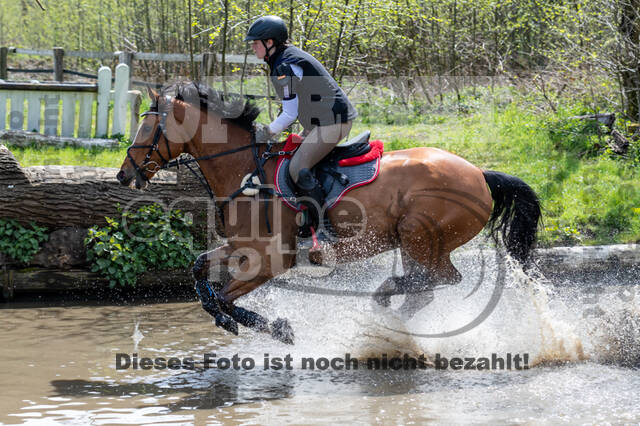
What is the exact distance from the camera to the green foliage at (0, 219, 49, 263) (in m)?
7.30

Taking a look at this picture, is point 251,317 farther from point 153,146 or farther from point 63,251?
→ point 63,251

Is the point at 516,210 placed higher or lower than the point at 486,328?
higher

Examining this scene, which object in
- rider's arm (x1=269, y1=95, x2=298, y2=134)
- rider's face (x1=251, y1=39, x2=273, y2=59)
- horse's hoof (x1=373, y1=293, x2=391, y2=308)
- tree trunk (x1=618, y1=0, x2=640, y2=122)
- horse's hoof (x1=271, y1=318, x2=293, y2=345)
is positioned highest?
tree trunk (x1=618, y1=0, x2=640, y2=122)

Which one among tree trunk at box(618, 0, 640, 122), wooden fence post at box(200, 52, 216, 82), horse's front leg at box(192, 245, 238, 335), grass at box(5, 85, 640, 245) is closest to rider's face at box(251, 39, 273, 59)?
horse's front leg at box(192, 245, 238, 335)

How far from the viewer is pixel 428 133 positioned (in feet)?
41.8

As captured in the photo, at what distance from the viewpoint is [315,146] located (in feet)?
17.6

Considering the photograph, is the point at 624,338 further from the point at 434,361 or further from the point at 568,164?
the point at 568,164

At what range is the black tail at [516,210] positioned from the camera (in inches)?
225

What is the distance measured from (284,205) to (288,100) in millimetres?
813

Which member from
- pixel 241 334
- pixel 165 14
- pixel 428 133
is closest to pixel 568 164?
pixel 428 133

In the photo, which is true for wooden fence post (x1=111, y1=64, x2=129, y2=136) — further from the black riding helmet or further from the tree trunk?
the tree trunk

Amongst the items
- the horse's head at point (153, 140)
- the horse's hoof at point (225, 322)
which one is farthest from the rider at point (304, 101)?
the horse's hoof at point (225, 322)

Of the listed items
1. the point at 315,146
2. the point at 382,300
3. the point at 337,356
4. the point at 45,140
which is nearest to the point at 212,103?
the point at 315,146

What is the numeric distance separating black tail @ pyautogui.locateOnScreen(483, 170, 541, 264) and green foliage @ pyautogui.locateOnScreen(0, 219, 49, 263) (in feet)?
15.0
